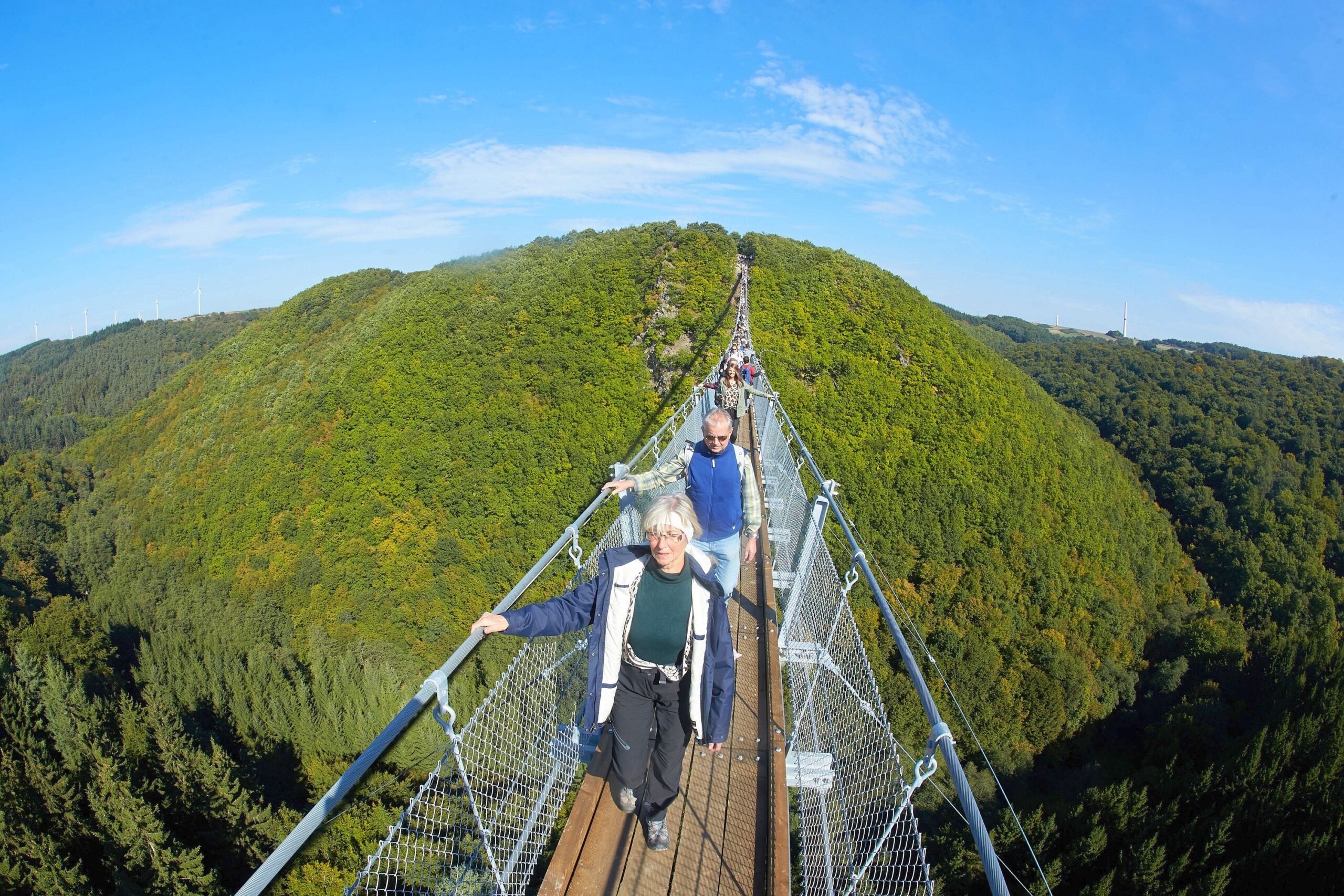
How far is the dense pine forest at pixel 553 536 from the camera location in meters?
20.2

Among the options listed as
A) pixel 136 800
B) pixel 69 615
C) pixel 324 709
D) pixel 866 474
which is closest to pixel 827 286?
pixel 866 474

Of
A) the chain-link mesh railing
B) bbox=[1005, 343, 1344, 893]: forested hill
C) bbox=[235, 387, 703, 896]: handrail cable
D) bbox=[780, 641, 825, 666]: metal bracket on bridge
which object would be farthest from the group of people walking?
bbox=[1005, 343, 1344, 893]: forested hill

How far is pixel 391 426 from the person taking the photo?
38031 millimetres

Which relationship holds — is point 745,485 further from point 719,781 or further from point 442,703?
point 442,703

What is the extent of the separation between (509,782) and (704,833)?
1.05 m

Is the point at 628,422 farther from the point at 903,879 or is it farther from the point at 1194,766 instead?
the point at 903,879

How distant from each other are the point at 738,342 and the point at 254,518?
34.8m

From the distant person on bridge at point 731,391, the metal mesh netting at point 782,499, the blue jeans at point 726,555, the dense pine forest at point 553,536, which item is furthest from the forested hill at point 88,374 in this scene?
the blue jeans at point 726,555

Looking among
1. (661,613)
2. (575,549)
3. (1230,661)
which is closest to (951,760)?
(661,613)

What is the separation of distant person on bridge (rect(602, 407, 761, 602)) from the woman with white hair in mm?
956

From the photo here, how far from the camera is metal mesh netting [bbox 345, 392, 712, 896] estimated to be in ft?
6.56

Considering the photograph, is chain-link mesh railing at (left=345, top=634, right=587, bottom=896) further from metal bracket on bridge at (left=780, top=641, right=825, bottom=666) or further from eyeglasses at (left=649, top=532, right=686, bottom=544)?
metal bracket on bridge at (left=780, top=641, right=825, bottom=666)

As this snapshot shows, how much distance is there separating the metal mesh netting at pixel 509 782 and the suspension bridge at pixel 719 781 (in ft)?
0.04

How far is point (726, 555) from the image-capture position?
11.0 ft
